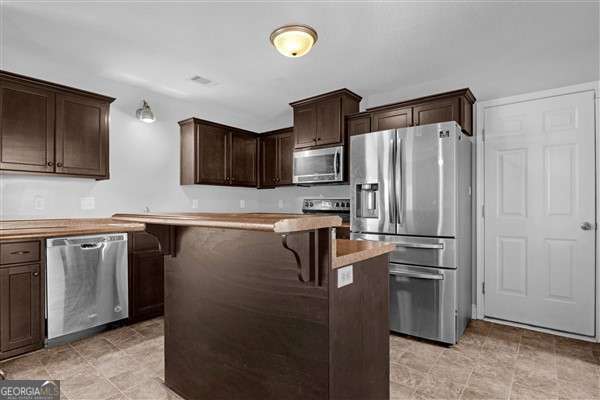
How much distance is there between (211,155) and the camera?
4246mm

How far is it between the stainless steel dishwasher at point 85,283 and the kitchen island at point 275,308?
1398 millimetres

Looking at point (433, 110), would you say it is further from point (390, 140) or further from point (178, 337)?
point (178, 337)

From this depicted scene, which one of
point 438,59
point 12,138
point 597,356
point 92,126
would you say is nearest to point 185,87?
point 92,126

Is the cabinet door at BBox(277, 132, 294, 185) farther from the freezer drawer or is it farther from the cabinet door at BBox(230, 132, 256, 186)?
the freezer drawer

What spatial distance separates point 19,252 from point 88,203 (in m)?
0.91

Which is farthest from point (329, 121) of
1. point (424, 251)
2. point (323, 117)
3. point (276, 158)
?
point (424, 251)

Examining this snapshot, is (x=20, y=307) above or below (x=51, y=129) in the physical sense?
below

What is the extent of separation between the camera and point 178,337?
194cm

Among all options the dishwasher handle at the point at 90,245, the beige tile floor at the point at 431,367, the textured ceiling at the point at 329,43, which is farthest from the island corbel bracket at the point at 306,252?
the dishwasher handle at the point at 90,245

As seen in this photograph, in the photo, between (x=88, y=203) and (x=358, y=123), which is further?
(x=358, y=123)

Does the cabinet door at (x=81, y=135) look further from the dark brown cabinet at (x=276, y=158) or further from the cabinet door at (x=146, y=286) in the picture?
the dark brown cabinet at (x=276, y=158)

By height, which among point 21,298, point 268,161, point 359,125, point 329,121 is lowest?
point 21,298

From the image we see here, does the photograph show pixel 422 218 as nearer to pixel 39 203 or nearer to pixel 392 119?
pixel 392 119

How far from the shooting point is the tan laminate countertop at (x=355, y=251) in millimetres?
1270
